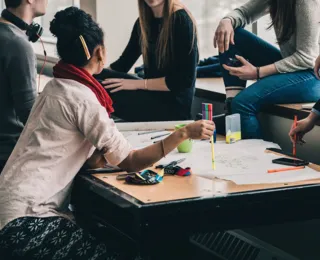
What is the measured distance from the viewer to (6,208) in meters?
1.82

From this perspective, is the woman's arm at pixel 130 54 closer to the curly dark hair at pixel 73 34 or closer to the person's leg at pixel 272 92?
the person's leg at pixel 272 92

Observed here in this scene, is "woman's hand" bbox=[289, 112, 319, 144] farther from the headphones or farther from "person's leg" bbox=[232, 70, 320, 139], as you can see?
the headphones

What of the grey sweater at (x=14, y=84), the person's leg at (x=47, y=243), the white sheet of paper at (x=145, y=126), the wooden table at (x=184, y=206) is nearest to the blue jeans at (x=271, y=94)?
the white sheet of paper at (x=145, y=126)

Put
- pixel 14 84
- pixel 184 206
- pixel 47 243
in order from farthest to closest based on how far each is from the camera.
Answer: pixel 14 84 < pixel 47 243 < pixel 184 206

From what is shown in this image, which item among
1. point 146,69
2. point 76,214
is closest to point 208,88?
point 146,69

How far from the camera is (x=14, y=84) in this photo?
2375mm

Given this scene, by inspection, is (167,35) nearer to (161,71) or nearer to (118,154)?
(161,71)

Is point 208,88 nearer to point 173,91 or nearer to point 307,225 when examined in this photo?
point 173,91

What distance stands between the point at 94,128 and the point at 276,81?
98 centimetres

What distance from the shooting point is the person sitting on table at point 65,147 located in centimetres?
179

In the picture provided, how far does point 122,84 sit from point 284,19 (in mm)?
837

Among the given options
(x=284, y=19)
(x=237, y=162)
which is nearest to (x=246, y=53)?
Result: (x=284, y=19)

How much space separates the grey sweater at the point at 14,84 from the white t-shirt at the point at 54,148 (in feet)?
1.51

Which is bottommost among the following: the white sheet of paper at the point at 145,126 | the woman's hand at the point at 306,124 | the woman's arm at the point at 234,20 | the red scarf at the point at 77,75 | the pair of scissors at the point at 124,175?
the white sheet of paper at the point at 145,126
